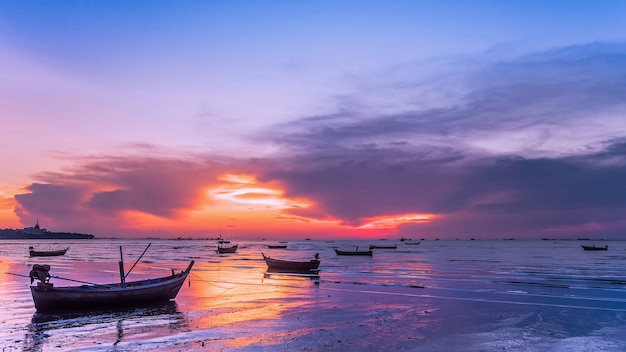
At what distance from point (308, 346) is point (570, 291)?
26656 mm

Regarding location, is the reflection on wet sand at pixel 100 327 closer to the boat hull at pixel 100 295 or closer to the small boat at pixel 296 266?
the boat hull at pixel 100 295

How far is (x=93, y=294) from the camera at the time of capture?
2508cm

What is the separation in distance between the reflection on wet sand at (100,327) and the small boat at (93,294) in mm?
831

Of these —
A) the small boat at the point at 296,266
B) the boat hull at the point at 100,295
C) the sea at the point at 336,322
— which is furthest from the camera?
the small boat at the point at 296,266

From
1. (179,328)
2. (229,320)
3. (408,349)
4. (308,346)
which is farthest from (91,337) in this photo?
(408,349)

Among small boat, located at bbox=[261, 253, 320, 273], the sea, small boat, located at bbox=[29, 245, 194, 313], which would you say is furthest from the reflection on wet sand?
small boat, located at bbox=[261, 253, 320, 273]

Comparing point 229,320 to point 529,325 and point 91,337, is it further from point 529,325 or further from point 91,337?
point 529,325

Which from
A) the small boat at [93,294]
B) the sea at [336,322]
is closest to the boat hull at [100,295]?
the small boat at [93,294]

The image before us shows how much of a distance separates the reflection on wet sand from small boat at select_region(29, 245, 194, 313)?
0.83m

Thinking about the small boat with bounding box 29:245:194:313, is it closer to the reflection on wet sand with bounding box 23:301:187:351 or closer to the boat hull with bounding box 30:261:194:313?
the boat hull with bounding box 30:261:194:313

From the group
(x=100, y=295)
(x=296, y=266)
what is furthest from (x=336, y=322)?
(x=296, y=266)

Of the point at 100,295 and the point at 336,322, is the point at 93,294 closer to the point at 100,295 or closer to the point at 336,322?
the point at 100,295

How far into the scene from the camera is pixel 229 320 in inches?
882

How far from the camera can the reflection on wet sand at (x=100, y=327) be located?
17.8 m
